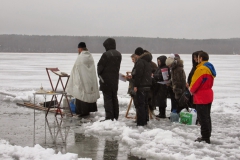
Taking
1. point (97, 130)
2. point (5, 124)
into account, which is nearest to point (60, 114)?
point (5, 124)

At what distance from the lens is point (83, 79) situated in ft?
31.0

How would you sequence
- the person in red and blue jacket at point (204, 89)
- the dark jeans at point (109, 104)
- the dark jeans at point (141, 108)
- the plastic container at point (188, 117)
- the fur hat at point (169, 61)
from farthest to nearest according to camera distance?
the fur hat at point (169, 61), the plastic container at point (188, 117), the dark jeans at point (109, 104), the dark jeans at point (141, 108), the person in red and blue jacket at point (204, 89)

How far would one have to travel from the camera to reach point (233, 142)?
7375 millimetres

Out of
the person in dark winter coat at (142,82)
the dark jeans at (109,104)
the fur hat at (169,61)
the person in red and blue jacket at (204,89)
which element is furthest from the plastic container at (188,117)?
the person in red and blue jacket at (204,89)

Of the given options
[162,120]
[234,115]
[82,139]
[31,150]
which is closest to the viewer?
[31,150]

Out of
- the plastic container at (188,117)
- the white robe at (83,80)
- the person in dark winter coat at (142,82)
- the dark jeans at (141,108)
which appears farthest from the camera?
the white robe at (83,80)

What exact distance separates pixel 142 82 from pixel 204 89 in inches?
69.7

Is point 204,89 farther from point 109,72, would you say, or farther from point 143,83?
point 109,72

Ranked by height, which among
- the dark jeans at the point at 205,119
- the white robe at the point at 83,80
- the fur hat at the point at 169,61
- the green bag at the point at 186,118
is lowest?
the green bag at the point at 186,118

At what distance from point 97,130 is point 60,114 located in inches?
85.6

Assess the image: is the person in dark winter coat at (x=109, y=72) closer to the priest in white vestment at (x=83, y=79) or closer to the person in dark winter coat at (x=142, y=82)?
the person in dark winter coat at (x=142, y=82)

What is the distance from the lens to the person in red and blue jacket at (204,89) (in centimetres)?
693

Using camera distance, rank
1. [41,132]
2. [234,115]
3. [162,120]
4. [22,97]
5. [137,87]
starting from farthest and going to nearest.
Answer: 1. [22,97]
2. [234,115]
3. [162,120]
4. [137,87]
5. [41,132]

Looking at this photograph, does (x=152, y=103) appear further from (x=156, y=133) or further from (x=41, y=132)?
(x=41, y=132)
